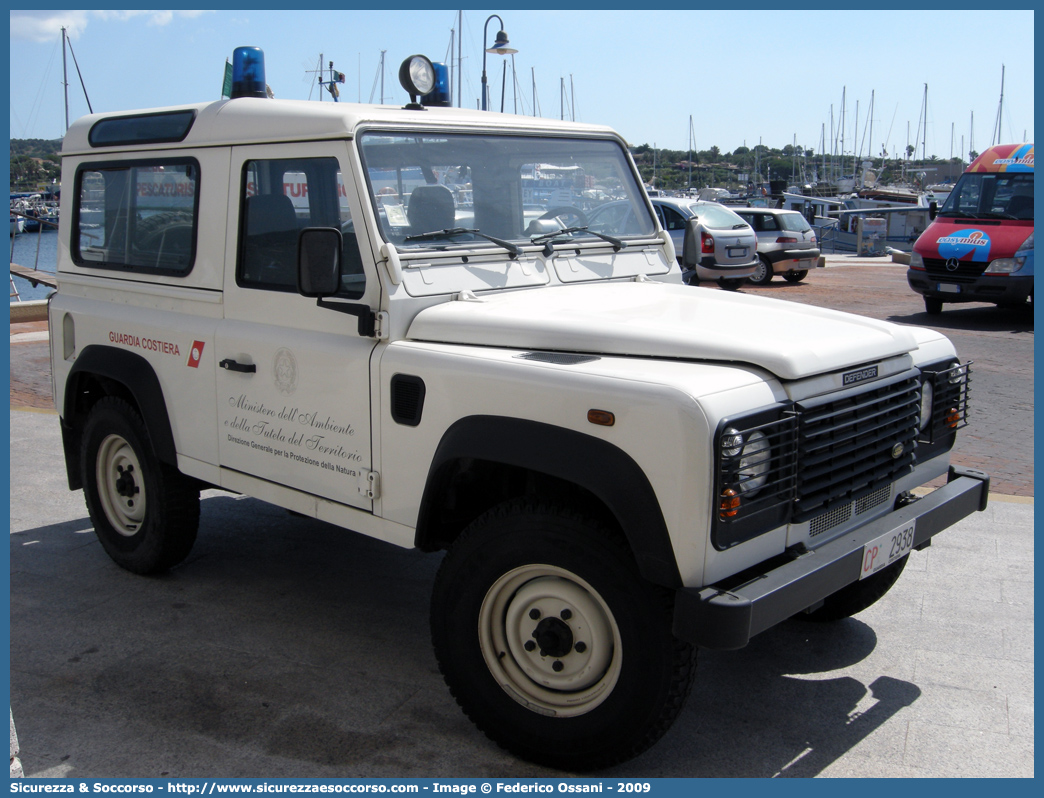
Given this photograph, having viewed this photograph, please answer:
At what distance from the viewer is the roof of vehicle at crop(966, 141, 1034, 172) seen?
46.8 ft

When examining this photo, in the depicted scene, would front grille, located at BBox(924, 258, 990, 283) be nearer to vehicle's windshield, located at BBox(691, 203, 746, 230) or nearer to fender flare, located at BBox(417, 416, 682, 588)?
vehicle's windshield, located at BBox(691, 203, 746, 230)

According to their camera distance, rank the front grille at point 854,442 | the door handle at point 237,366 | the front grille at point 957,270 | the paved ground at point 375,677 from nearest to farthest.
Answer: the front grille at point 854,442 < the paved ground at point 375,677 < the door handle at point 237,366 < the front grille at point 957,270

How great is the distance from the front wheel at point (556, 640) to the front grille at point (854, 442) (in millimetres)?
637

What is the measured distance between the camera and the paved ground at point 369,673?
3.35 meters

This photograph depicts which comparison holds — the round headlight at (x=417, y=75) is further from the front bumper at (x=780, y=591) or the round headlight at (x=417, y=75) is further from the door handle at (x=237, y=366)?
the front bumper at (x=780, y=591)

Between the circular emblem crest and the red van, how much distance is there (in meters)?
12.5

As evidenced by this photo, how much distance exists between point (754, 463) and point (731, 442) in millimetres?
140

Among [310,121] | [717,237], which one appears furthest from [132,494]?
[717,237]

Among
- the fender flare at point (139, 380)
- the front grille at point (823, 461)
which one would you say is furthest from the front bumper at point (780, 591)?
the fender flare at point (139, 380)

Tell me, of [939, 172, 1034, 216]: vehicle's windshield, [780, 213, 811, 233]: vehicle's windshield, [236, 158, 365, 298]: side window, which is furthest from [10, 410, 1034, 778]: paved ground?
[780, 213, 811, 233]: vehicle's windshield

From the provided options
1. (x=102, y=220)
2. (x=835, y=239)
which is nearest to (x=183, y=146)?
(x=102, y=220)

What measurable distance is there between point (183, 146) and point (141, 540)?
6.69ft
